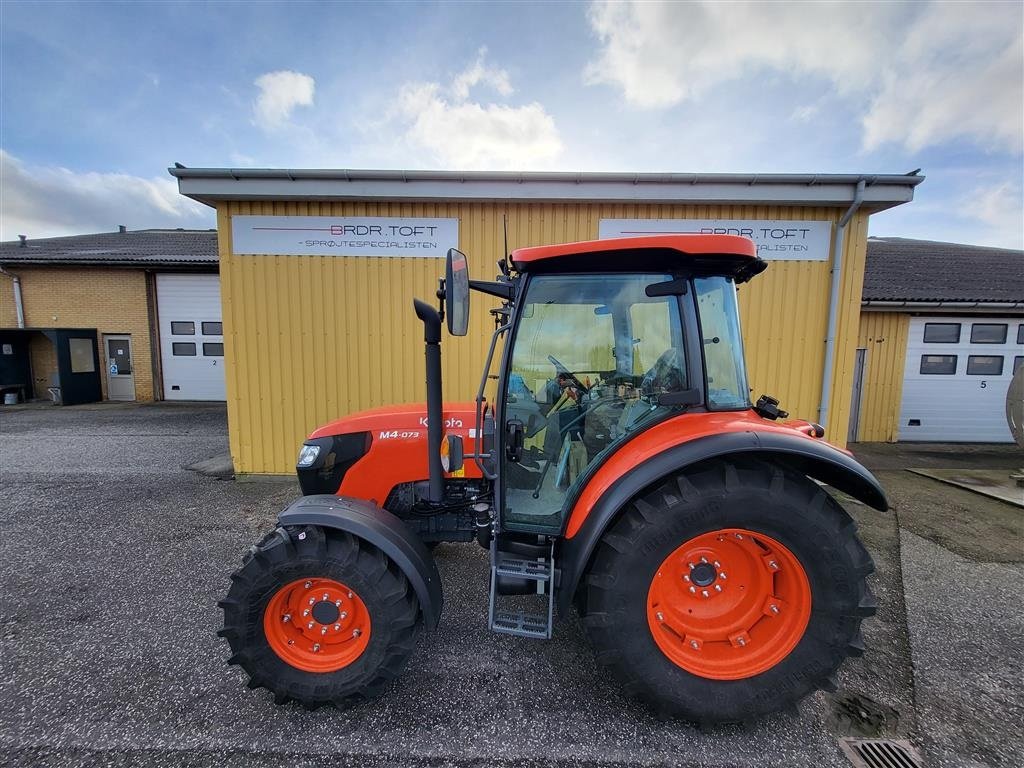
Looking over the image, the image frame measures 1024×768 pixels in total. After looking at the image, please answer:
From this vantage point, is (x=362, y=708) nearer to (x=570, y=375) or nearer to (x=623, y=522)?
(x=623, y=522)

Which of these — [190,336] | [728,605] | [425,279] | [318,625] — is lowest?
[318,625]

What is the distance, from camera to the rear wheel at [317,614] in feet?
6.38

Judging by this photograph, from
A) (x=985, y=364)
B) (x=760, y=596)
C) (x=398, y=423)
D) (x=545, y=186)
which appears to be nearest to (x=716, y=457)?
(x=760, y=596)

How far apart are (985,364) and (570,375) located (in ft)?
35.0

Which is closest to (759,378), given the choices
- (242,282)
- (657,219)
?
(657,219)

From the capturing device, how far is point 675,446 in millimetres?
1924

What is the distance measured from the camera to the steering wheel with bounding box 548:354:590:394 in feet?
7.55

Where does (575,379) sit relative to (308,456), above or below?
above

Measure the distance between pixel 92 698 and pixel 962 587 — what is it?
561 cm

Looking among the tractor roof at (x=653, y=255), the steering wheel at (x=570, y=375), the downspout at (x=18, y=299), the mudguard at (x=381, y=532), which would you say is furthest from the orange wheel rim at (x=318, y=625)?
the downspout at (x=18, y=299)

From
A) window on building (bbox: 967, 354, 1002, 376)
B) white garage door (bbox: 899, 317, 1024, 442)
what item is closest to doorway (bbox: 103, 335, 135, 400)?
white garage door (bbox: 899, 317, 1024, 442)

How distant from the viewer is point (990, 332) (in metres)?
8.20

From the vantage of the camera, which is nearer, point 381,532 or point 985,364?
point 381,532

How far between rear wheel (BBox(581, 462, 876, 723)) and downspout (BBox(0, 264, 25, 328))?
58.6ft
